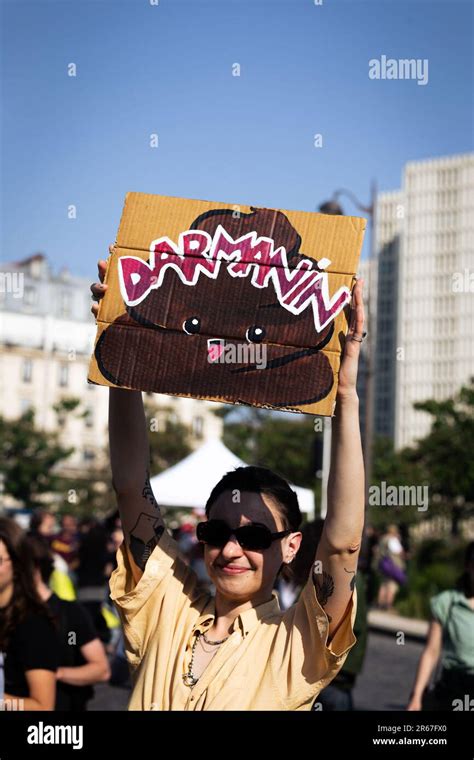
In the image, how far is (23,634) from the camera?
16.4 ft

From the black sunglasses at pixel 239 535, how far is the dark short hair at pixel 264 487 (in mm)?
88

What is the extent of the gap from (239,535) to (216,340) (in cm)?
55

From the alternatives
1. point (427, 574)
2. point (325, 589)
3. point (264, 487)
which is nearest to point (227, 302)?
point (264, 487)

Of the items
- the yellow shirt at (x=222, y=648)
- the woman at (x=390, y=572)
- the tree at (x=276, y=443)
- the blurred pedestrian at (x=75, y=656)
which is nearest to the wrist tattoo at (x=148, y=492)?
the yellow shirt at (x=222, y=648)

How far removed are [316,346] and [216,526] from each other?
0.59 metres

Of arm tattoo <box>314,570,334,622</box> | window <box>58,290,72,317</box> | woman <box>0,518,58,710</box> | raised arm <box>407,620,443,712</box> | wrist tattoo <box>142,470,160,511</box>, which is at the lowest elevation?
raised arm <box>407,620,443,712</box>

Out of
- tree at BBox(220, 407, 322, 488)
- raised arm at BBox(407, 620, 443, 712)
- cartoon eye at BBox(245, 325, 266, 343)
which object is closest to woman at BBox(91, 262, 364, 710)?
cartoon eye at BBox(245, 325, 266, 343)

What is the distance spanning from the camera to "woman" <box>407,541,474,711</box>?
20.7 ft

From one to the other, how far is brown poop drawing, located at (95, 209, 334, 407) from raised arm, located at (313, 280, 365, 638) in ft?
0.27

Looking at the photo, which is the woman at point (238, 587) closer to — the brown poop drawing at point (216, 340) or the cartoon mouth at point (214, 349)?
the brown poop drawing at point (216, 340)

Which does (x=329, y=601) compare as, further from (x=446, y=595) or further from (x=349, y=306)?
(x=446, y=595)

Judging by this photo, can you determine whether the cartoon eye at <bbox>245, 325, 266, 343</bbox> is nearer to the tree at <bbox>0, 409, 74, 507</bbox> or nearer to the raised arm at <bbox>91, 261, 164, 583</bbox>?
the raised arm at <bbox>91, 261, 164, 583</bbox>

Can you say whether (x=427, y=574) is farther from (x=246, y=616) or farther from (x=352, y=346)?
(x=352, y=346)

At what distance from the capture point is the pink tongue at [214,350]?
3.31 meters
